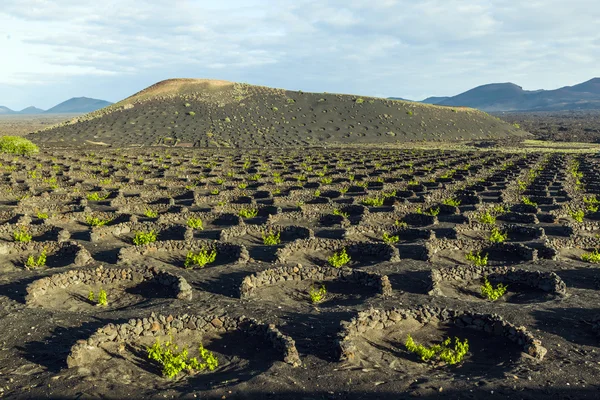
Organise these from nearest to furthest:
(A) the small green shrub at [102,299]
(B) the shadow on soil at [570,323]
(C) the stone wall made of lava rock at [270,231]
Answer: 1. (B) the shadow on soil at [570,323]
2. (A) the small green shrub at [102,299]
3. (C) the stone wall made of lava rock at [270,231]

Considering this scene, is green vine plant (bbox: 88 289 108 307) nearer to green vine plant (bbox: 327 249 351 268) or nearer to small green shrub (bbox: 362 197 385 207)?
green vine plant (bbox: 327 249 351 268)

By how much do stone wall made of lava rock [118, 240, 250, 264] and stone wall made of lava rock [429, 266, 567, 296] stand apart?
7.88m

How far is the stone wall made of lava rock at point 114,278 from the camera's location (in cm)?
1513

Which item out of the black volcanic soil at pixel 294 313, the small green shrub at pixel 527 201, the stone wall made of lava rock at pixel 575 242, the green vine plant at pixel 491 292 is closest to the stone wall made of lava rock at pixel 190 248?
the black volcanic soil at pixel 294 313

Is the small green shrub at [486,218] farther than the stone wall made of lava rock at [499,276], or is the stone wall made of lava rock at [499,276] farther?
the small green shrub at [486,218]

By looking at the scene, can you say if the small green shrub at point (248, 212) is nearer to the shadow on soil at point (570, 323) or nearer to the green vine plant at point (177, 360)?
the green vine plant at point (177, 360)

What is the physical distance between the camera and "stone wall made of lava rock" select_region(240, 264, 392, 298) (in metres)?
16.1

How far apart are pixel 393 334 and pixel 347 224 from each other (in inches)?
489

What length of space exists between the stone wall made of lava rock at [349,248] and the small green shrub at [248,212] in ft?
24.3

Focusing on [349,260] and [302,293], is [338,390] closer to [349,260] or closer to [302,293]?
[302,293]

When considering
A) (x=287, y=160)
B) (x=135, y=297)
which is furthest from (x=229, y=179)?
(x=135, y=297)

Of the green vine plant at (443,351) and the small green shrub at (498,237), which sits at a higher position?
the small green shrub at (498,237)

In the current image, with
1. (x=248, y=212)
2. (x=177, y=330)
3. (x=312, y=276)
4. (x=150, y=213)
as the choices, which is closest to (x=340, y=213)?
(x=248, y=212)

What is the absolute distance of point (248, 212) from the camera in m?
28.2
